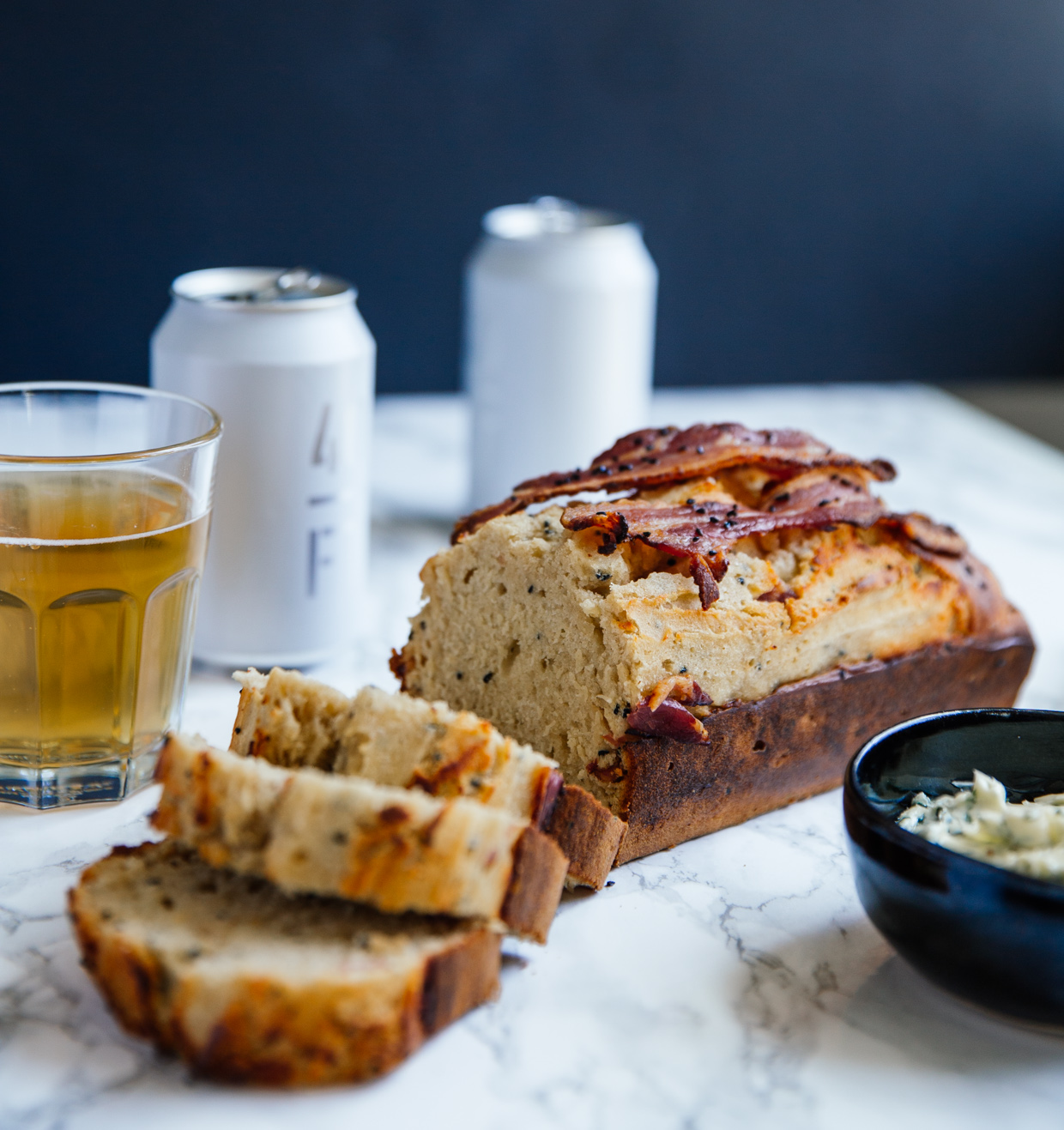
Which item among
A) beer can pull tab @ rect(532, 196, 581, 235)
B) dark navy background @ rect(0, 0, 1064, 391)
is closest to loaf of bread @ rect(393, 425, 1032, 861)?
beer can pull tab @ rect(532, 196, 581, 235)

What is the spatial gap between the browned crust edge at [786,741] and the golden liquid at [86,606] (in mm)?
702

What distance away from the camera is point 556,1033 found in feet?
4.44

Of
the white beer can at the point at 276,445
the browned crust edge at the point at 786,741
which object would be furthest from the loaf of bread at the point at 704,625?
the white beer can at the point at 276,445

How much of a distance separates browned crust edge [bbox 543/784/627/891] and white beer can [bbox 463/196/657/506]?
1414 millimetres

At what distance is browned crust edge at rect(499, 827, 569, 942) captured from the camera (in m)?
1.34

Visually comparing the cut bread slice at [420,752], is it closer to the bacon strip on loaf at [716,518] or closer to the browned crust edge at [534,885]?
the browned crust edge at [534,885]

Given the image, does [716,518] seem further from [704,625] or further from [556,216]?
[556,216]

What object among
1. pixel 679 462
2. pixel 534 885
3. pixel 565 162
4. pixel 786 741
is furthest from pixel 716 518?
pixel 565 162

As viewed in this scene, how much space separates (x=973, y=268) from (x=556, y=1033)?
4.18m

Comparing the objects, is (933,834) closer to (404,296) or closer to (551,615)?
(551,615)

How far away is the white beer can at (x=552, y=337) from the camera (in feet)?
9.01

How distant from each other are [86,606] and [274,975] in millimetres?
711

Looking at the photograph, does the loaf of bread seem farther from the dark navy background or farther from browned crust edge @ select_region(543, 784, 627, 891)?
the dark navy background

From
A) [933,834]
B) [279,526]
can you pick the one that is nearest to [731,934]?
[933,834]
